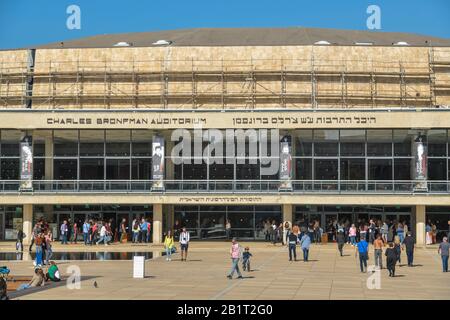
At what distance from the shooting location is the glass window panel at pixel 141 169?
2146 inches

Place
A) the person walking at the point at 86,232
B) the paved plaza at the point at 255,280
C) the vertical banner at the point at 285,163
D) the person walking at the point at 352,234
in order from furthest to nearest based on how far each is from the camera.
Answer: the vertical banner at the point at 285,163
the person walking at the point at 86,232
the person walking at the point at 352,234
the paved plaza at the point at 255,280

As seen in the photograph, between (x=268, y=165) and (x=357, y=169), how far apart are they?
5.78m

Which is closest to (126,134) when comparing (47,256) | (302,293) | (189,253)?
(189,253)

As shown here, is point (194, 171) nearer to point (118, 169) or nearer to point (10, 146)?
point (118, 169)

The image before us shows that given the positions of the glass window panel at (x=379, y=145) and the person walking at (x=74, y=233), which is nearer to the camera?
the person walking at (x=74, y=233)

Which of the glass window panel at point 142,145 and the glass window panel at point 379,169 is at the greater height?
the glass window panel at point 142,145

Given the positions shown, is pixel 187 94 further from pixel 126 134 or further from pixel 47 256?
pixel 47 256

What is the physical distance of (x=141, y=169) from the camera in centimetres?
5456

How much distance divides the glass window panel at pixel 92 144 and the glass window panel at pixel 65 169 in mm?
973

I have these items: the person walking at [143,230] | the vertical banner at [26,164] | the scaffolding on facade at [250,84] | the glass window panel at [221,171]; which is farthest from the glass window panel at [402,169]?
the vertical banner at [26,164]

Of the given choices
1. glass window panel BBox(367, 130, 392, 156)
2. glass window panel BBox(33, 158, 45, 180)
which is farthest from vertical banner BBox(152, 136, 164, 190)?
glass window panel BBox(367, 130, 392, 156)

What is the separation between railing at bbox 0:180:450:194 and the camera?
5075cm

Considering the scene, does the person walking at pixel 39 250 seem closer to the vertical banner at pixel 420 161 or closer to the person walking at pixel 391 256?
the person walking at pixel 391 256

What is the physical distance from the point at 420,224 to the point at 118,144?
20352 millimetres
